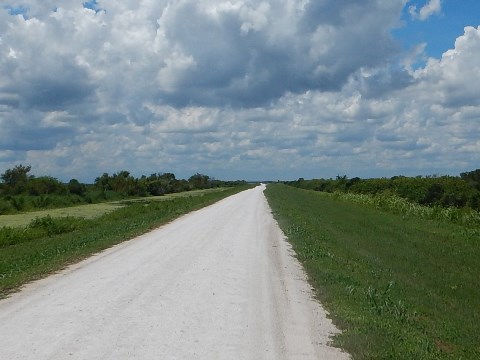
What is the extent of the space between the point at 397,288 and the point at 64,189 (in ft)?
232

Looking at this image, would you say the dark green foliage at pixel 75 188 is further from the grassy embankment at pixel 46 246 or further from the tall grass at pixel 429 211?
the grassy embankment at pixel 46 246

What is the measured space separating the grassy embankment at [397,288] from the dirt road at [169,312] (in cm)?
54

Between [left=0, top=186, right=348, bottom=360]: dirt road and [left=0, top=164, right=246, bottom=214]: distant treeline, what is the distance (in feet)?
119

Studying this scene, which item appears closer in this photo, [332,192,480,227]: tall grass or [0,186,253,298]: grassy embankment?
[0,186,253,298]: grassy embankment

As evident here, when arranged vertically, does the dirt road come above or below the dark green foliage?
below

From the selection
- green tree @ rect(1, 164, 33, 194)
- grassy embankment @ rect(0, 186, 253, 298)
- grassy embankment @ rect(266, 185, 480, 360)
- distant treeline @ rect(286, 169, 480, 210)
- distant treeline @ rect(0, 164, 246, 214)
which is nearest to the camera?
grassy embankment @ rect(266, 185, 480, 360)

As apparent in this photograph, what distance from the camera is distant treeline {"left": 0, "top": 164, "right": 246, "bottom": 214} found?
176ft

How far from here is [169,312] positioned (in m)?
8.84

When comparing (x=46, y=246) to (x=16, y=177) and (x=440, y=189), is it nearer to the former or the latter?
(x=440, y=189)

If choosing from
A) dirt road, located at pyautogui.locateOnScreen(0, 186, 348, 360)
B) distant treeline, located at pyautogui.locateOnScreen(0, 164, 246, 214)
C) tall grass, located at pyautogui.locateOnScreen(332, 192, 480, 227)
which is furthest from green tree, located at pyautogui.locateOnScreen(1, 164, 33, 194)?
dirt road, located at pyautogui.locateOnScreen(0, 186, 348, 360)

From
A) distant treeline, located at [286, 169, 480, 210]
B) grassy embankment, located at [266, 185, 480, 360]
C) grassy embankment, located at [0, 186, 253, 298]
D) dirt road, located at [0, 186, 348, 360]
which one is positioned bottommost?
grassy embankment, located at [266, 185, 480, 360]

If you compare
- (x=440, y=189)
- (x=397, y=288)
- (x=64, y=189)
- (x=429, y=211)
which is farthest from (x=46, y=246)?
(x=64, y=189)

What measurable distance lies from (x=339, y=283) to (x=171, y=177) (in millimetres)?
125408

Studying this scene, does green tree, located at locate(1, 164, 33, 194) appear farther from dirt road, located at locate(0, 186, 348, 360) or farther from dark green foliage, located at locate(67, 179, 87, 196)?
dirt road, located at locate(0, 186, 348, 360)
